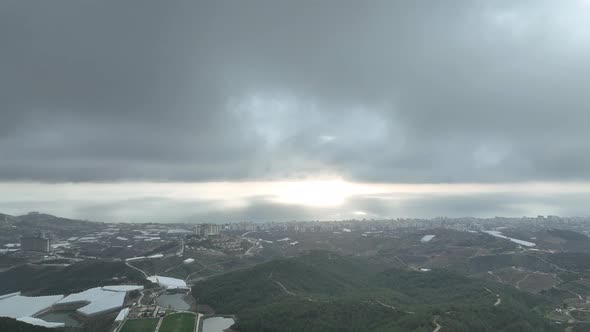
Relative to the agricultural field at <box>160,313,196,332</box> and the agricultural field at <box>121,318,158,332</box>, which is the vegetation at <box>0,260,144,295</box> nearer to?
the agricultural field at <box>160,313,196,332</box>

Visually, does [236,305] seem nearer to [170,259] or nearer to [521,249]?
[170,259]

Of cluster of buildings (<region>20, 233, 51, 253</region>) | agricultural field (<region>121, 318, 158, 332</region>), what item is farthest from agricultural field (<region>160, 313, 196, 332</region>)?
cluster of buildings (<region>20, 233, 51, 253</region>)

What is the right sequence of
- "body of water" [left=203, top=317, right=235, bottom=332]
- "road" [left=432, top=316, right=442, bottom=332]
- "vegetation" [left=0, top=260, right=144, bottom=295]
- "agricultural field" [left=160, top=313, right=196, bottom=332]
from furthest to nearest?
"vegetation" [left=0, top=260, right=144, bottom=295] → "body of water" [left=203, top=317, right=235, bottom=332] → "agricultural field" [left=160, top=313, right=196, bottom=332] → "road" [left=432, top=316, right=442, bottom=332]

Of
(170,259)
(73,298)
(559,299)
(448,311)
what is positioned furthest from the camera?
(170,259)

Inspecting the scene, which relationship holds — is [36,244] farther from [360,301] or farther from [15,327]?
[360,301]

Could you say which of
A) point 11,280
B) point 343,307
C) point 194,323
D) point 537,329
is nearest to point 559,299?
point 537,329
